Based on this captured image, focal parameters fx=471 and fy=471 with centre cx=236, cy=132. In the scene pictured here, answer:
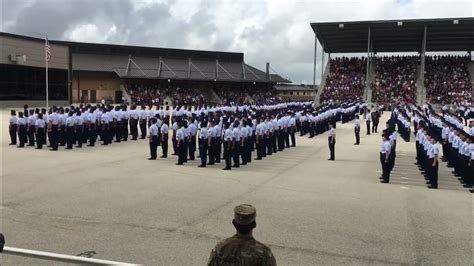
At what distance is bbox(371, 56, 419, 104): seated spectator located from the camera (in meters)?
48.5

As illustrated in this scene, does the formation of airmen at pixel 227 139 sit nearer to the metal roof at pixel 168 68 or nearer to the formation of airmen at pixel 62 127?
the formation of airmen at pixel 62 127

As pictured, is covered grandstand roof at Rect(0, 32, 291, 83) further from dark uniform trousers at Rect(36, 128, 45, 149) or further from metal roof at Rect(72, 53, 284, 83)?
dark uniform trousers at Rect(36, 128, 45, 149)

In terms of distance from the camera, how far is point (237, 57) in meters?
62.8

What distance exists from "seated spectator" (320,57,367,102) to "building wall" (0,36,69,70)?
26.1m

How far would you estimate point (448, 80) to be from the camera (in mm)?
48844

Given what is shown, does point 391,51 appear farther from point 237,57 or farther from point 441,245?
point 441,245

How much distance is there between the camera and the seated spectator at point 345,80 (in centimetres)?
4984

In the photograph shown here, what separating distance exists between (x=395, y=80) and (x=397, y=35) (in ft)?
17.7

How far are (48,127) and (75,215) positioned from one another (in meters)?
9.55

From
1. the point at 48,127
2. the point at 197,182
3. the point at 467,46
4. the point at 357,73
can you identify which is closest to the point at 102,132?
the point at 48,127

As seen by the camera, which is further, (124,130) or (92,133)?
(124,130)

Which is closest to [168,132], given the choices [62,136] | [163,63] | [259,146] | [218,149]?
[218,149]

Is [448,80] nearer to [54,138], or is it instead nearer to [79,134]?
[79,134]

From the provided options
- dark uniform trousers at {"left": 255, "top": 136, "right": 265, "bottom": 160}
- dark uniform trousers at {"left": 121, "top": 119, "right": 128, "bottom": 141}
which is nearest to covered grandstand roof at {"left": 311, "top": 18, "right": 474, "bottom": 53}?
dark uniform trousers at {"left": 121, "top": 119, "right": 128, "bottom": 141}
